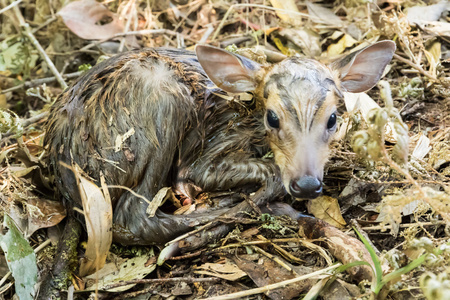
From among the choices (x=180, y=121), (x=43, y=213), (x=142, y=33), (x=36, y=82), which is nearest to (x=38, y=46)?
(x=36, y=82)

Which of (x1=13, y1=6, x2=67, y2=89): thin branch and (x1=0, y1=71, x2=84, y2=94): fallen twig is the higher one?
(x1=13, y1=6, x2=67, y2=89): thin branch

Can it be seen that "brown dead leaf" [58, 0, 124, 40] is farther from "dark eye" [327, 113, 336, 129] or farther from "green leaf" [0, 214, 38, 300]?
"dark eye" [327, 113, 336, 129]

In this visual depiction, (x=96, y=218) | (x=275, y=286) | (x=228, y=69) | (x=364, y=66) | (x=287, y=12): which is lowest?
(x=275, y=286)

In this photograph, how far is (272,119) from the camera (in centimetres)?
295

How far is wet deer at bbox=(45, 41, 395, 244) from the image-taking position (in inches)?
118

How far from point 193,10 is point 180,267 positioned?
10.6 feet

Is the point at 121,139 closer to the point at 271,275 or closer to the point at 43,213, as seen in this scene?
the point at 43,213

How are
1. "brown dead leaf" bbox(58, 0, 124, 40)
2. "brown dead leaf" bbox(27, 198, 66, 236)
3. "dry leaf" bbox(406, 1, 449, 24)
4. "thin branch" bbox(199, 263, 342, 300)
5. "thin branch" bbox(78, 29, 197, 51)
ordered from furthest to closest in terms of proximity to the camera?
1. "thin branch" bbox(78, 29, 197, 51)
2. "brown dead leaf" bbox(58, 0, 124, 40)
3. "dry leaf" bbox(406, 1, 449, 24)
4. "brown dead leaf" bbox(27, 198, 66, 236)
5. "thin branch" bbox(199, 263, 342, 300)

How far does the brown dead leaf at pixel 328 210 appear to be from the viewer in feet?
10.6

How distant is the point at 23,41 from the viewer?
4.88 m

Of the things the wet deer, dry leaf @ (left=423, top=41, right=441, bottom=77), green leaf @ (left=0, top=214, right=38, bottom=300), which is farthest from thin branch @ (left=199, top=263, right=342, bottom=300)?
dry leaf @ (left=423, top=41, right=441, bottom=77)

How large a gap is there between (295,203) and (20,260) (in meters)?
2.00

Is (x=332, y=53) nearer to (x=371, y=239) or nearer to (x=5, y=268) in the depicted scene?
(x=371, y=239)

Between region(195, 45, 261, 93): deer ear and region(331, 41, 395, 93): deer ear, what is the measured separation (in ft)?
1.98
